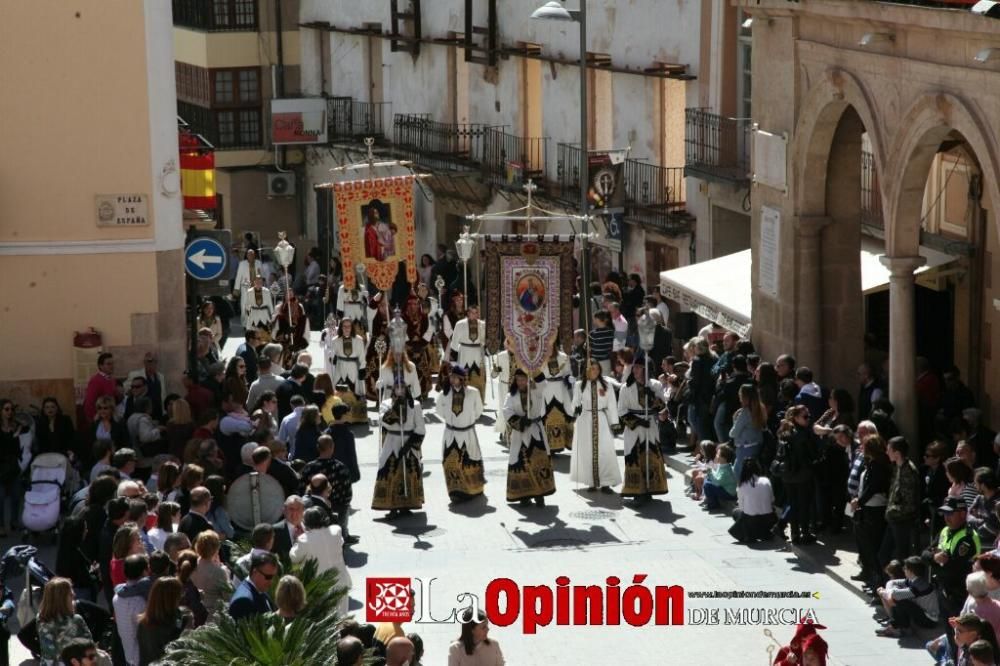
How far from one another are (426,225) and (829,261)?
63.0ft

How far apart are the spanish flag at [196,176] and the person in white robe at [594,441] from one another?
474 cm

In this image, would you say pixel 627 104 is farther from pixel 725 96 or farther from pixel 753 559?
pixel 753 559

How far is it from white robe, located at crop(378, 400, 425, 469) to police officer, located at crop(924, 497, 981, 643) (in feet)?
21.9

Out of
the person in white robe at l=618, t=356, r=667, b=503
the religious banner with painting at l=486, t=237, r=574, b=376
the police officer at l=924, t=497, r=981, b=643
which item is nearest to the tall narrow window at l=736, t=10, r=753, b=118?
the religious banner with painting at l=486, t=237, r=574, b=376

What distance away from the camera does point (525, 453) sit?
70.0 ft

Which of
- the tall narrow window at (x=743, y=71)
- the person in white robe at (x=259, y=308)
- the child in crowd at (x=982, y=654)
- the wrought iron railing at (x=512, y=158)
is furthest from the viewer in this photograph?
the wrought iron railing at (x=512, y=158)

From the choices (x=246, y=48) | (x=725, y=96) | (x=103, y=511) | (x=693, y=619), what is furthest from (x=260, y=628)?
(x=246, y=48)

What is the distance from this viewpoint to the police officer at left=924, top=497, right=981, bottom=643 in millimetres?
15695

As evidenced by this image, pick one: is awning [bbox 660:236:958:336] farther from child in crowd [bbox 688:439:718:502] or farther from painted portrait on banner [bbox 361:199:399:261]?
painted portrait on banner [bbox 361:199:399:261]

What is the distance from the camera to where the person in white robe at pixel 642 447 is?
70.0ft

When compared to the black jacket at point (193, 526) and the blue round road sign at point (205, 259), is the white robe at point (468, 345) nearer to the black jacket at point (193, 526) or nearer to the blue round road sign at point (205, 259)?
the blue round road sign at point (205, 259)

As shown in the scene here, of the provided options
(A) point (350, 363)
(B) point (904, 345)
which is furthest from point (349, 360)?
(B) point (904, 345)

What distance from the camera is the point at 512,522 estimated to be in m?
20.9

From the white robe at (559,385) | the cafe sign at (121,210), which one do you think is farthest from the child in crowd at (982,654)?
the cafe sign at (121,210)
